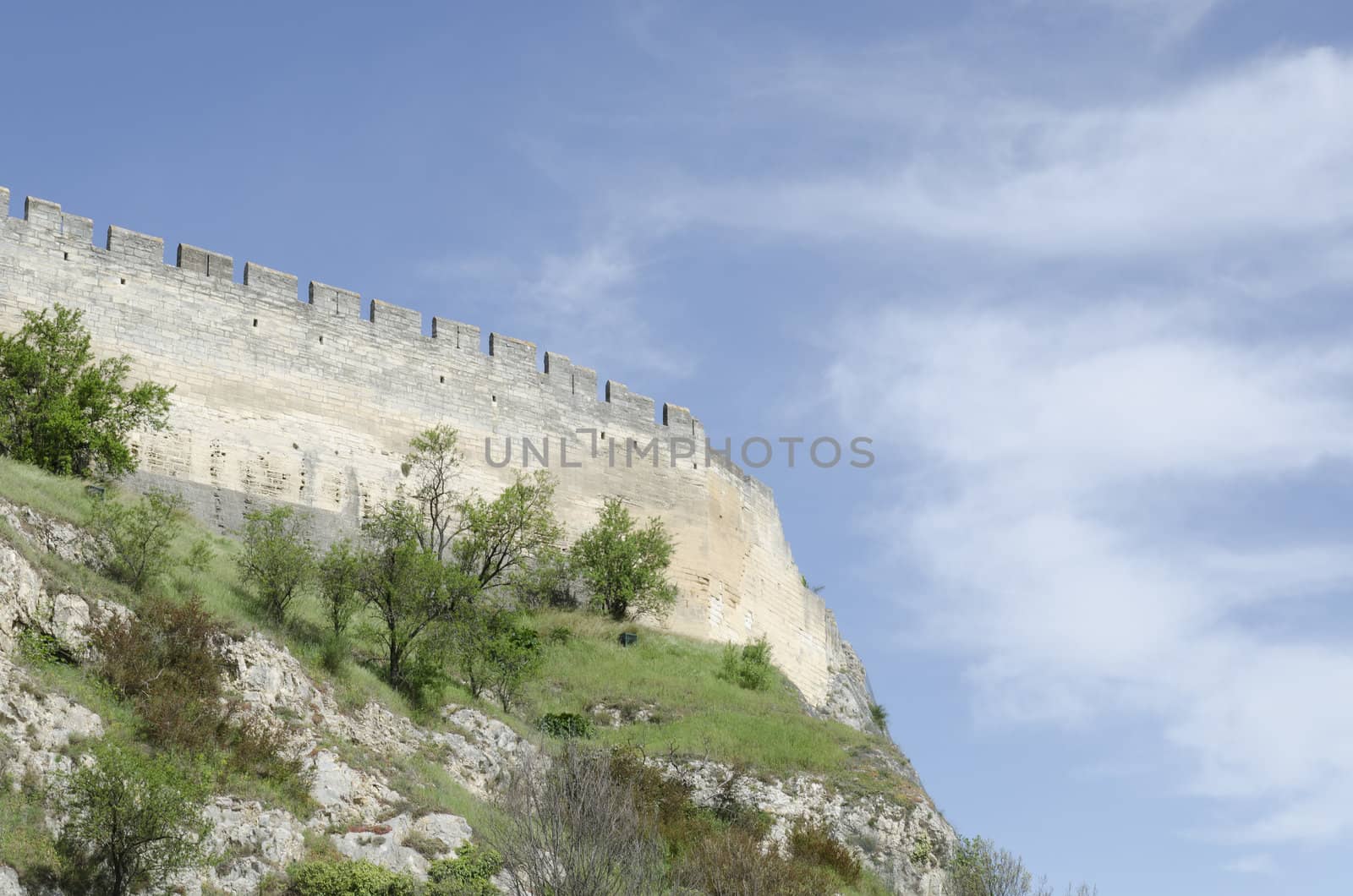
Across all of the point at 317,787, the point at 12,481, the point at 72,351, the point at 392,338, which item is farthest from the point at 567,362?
the point at 317,787

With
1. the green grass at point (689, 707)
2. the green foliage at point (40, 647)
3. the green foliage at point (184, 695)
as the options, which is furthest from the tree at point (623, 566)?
the green foliage at point (40, 647)

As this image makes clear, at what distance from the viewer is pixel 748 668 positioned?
3159 cm

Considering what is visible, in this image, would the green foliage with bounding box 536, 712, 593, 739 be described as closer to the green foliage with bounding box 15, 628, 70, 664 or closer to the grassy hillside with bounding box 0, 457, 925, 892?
the grassy hillside with bounding box 0, 457, 925, 892

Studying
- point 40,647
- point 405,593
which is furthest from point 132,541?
point 405,593

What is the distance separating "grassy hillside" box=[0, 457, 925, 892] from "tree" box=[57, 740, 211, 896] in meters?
0.44

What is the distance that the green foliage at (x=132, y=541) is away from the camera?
21.5 metres

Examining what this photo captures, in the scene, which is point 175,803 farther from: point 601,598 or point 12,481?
point 601,598

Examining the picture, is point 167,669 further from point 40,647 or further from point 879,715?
point 879,715

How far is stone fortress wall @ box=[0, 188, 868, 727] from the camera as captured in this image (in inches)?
1178

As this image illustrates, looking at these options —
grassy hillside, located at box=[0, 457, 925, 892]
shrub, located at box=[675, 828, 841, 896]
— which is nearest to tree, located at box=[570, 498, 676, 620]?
grassy hillside, located at box=[0, 457, 925, 892]

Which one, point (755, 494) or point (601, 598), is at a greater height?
point (755, 494)

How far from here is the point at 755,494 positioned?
40000 millimetres

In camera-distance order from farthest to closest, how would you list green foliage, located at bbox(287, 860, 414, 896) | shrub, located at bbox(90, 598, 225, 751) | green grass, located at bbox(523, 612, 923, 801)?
green grass, located at bbox(523, 612, 923, 801) → shrub, located at bbox(90, 598, 225, 751) → green foliage, located at bbox(287, 860, 414, 896)

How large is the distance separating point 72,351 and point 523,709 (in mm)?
8872
